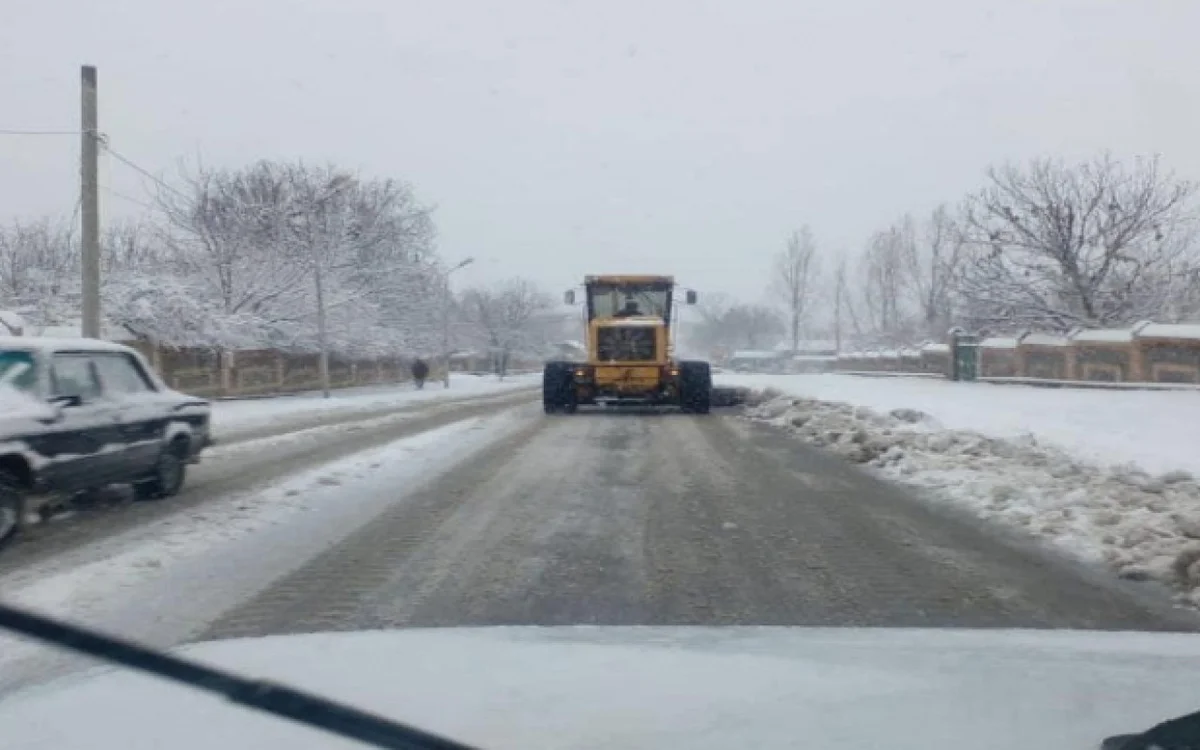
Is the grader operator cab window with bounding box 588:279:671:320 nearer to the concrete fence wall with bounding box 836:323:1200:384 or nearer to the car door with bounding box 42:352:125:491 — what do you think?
the concrete fence wall with bounding box 836:323:1200:384

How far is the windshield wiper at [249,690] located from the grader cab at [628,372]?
2573 cm

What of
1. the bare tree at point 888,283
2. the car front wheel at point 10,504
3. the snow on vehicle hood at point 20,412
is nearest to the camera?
the car front wheel at point 10,504

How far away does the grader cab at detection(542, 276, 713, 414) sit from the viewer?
29656 mm

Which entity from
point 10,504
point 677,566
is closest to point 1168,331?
point 677,566

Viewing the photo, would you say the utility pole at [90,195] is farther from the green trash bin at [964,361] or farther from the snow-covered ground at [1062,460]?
the green trash bin at [964,361]

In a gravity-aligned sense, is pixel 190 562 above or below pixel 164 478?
below

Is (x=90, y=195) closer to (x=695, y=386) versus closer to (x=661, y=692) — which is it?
(x=695, y=386)

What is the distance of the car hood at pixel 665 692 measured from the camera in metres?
3.12

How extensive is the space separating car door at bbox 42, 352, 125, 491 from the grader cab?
1875cm

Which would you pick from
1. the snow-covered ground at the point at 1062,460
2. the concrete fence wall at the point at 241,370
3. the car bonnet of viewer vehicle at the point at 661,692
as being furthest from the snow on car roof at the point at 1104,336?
the car bonnet of viewer vehicle at the point at 661,692

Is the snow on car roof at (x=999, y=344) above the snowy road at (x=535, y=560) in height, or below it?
above

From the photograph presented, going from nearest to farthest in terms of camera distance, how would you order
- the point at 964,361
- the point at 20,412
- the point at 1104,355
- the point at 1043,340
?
the point at 20,412
the point at 1104,355
the point at 1043,340
the point at 964,361

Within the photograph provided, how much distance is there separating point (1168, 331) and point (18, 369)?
32929 mm

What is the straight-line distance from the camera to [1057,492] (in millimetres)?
12266
